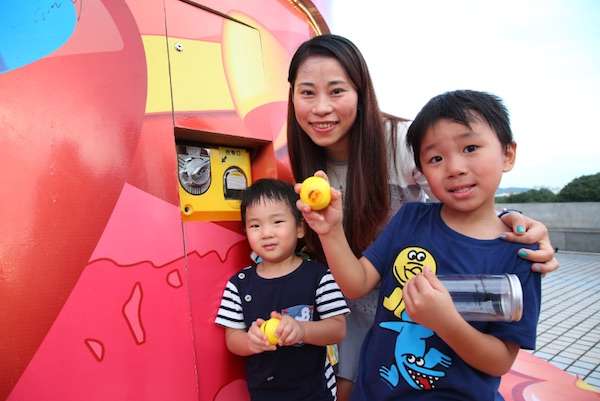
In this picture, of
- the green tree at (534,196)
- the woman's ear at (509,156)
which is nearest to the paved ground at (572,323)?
the woman's ear at (509,156)

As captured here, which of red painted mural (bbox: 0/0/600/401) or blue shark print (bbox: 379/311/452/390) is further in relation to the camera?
blue shark print (bbox: 379/311/452/390)

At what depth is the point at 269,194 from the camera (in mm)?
1648

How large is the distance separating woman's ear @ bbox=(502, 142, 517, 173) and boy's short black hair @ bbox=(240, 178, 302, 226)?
0.79 m

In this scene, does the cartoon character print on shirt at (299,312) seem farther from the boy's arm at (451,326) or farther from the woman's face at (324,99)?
the woman's face at (324,99)

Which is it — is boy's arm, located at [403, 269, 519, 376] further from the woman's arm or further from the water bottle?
the woman's arm

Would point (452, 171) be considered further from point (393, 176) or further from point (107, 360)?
point (107, 360)

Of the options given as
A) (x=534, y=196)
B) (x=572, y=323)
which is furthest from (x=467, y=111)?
(x=534, y=196)

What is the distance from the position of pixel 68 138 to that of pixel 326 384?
51.3 inches

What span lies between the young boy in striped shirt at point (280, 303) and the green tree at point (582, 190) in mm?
A: 10923

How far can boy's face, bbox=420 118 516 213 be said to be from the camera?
4.17ft

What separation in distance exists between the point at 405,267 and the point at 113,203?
0.99 meters

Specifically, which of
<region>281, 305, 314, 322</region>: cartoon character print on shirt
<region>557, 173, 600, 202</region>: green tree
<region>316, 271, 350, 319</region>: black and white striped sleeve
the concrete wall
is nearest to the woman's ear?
<region>316, 271, 350, 319</region>: black and white striped sleeve

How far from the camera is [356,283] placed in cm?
140

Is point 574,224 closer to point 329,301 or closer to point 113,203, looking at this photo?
point 329,301
